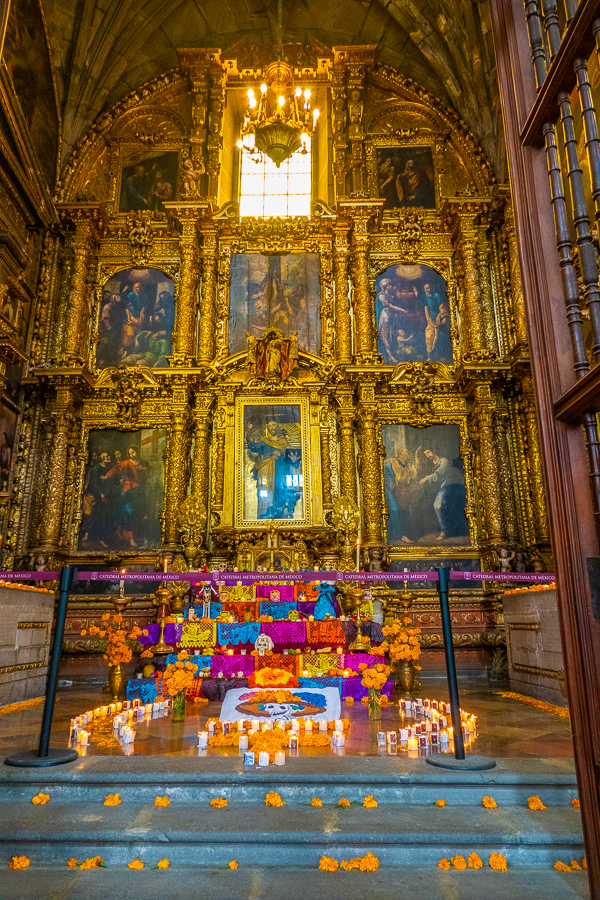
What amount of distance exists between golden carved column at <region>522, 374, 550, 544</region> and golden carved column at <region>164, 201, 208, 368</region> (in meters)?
7.00

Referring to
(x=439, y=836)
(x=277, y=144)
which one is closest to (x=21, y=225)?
(x=277, y=144)

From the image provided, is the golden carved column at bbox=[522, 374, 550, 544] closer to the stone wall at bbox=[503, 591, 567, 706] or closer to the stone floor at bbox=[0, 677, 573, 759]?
the stone wall at bbox=[503, 591, 567, 706]

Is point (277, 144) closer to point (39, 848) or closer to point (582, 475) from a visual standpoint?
point (582, 475)

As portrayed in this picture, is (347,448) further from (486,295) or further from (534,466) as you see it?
(486,295)

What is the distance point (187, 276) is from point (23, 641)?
865 centimetres

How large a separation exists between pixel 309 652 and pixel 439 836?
455cm

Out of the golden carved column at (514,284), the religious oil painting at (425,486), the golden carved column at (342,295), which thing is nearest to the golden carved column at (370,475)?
the religious oil painting at (425,486)

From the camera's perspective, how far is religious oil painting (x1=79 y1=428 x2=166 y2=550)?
12.5 meters

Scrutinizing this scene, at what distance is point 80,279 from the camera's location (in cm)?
1370

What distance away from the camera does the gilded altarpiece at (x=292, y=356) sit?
1227 cm

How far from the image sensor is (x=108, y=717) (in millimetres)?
6453

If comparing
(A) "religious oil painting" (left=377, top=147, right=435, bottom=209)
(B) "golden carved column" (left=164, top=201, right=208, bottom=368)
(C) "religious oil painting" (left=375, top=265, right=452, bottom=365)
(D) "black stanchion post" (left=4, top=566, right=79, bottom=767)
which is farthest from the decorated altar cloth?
(A) "religious oil painting" (left=377, top=147, right=435, bottom=209)

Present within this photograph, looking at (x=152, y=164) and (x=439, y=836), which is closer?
(x=439, y=836)

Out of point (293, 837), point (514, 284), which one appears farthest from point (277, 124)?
point (293, 837)
